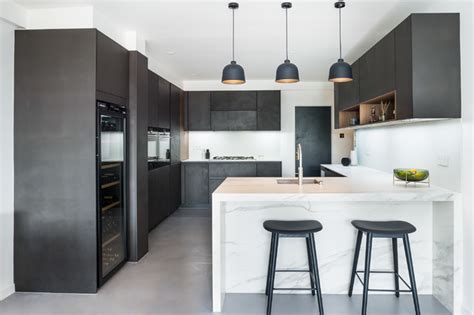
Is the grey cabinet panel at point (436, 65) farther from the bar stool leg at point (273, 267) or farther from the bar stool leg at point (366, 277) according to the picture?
the bar stool leg at point (273, 267)

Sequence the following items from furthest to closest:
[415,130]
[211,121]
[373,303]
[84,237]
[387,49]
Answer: [211,121], [415,130], [387,49], [84,237], [373,303]

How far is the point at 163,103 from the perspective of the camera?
17.5 ft

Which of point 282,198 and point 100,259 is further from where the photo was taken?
point 100,259

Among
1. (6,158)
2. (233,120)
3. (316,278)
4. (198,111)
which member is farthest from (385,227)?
(198,111)

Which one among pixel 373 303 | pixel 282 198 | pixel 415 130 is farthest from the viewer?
pixel 415 130

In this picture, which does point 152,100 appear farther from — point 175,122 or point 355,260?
point 355,260

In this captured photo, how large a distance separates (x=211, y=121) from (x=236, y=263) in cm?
425

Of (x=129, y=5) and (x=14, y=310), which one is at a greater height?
(x=129, y=5)

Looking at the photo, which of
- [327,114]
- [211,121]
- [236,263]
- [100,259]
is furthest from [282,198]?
[327,114]

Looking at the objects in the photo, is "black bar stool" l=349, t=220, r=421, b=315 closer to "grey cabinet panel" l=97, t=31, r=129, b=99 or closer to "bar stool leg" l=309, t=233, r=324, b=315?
"bar stool leg" l=309, t=233, r=324, b=315

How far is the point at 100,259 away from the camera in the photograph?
3.04 metres

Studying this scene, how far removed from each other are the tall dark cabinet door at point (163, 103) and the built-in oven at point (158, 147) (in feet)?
0.41

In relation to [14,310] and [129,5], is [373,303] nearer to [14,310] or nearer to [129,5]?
[14,310]

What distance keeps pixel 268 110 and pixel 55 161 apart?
455cm
